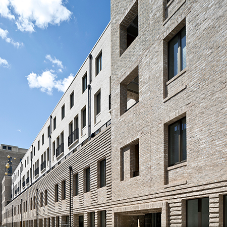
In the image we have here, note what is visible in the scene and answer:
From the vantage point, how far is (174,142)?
39.3 ft

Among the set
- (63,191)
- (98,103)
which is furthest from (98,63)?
(63,191)

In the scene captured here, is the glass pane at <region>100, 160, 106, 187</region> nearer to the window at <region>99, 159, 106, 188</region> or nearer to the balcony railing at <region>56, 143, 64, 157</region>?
the window at <region>99, 159, 106, 188</region>

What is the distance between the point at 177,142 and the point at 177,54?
136 inches

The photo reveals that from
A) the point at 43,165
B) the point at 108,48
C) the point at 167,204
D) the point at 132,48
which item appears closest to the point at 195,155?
the point at 167,204

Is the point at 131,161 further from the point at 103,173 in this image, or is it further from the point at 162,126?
the point at 103,173

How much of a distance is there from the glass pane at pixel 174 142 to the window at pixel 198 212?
1.79 m

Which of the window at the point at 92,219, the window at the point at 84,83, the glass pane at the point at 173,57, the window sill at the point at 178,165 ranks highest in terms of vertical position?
the window at the point at 84,83

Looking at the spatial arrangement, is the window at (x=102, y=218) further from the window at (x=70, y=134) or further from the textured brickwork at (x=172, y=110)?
the window at (x=70, y=134)

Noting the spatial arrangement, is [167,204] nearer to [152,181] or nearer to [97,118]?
[152,181]

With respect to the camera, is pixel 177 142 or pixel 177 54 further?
pixel 177 54

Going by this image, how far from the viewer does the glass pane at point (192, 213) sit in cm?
1023

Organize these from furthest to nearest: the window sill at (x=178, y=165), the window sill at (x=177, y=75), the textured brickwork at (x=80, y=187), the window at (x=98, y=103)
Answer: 1. the window at (x=98, y=103)
2. the textured brickwork at (x=80, y=187)
3. the window sill at (x=177, y=75)
4. the window sill at (x=178, y=165)

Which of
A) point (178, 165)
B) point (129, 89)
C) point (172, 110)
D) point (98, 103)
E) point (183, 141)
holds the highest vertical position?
point (129, 89)

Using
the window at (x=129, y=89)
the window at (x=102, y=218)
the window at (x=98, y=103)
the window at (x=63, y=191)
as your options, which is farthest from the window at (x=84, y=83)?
the window at (x=102, y=218)
